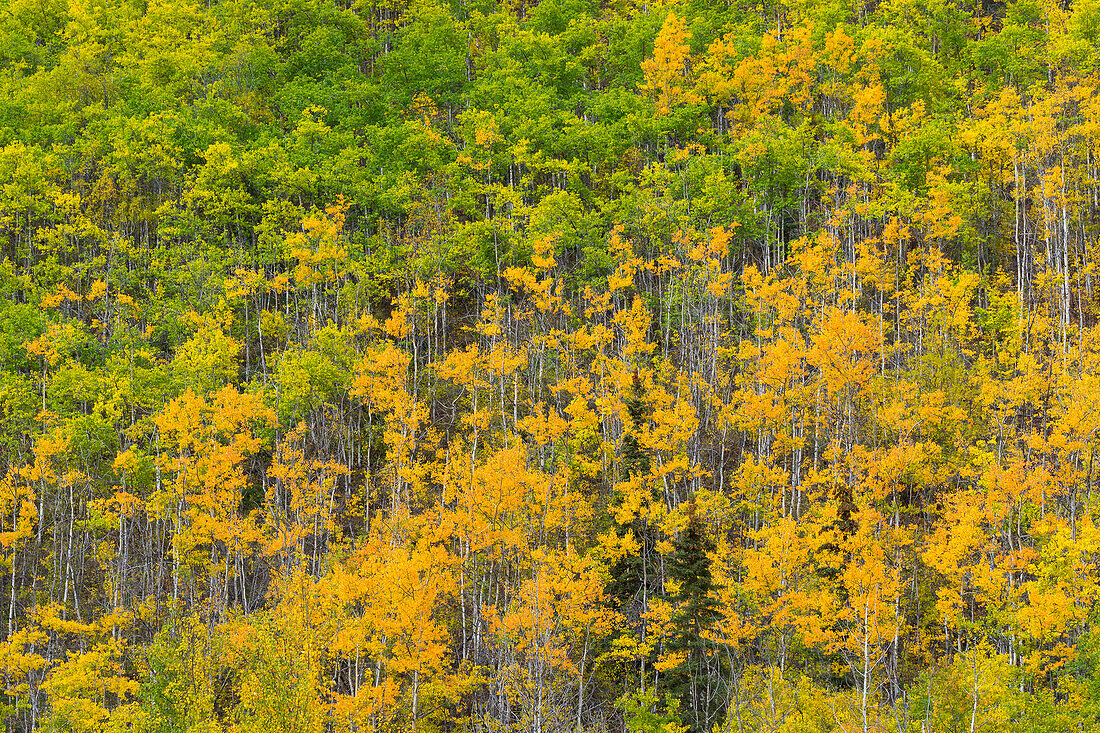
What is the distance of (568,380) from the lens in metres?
42.7

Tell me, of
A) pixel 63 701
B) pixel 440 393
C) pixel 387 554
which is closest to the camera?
pixel 63 701

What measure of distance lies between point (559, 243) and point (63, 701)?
31.2 meters

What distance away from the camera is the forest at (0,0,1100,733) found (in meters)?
30.9

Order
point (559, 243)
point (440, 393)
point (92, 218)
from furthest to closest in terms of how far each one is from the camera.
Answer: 1. point (92, 218)
2. point (559, 243)
3. point (440, 393)

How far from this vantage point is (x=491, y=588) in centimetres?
3691

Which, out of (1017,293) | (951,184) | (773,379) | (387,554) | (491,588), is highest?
(951,184)

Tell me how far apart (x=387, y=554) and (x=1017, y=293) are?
94.4 ft

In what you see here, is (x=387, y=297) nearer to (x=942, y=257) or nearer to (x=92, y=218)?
(x=92, y=218)

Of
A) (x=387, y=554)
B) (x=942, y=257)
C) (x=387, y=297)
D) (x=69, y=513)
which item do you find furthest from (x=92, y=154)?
(x=942, y=257)

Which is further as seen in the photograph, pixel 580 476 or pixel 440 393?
pixel 440 393

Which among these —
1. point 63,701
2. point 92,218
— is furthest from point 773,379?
point 92,218

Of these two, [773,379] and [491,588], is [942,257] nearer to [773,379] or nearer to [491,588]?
[773,379]

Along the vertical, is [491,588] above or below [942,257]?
below

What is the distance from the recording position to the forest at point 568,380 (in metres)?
30.9
